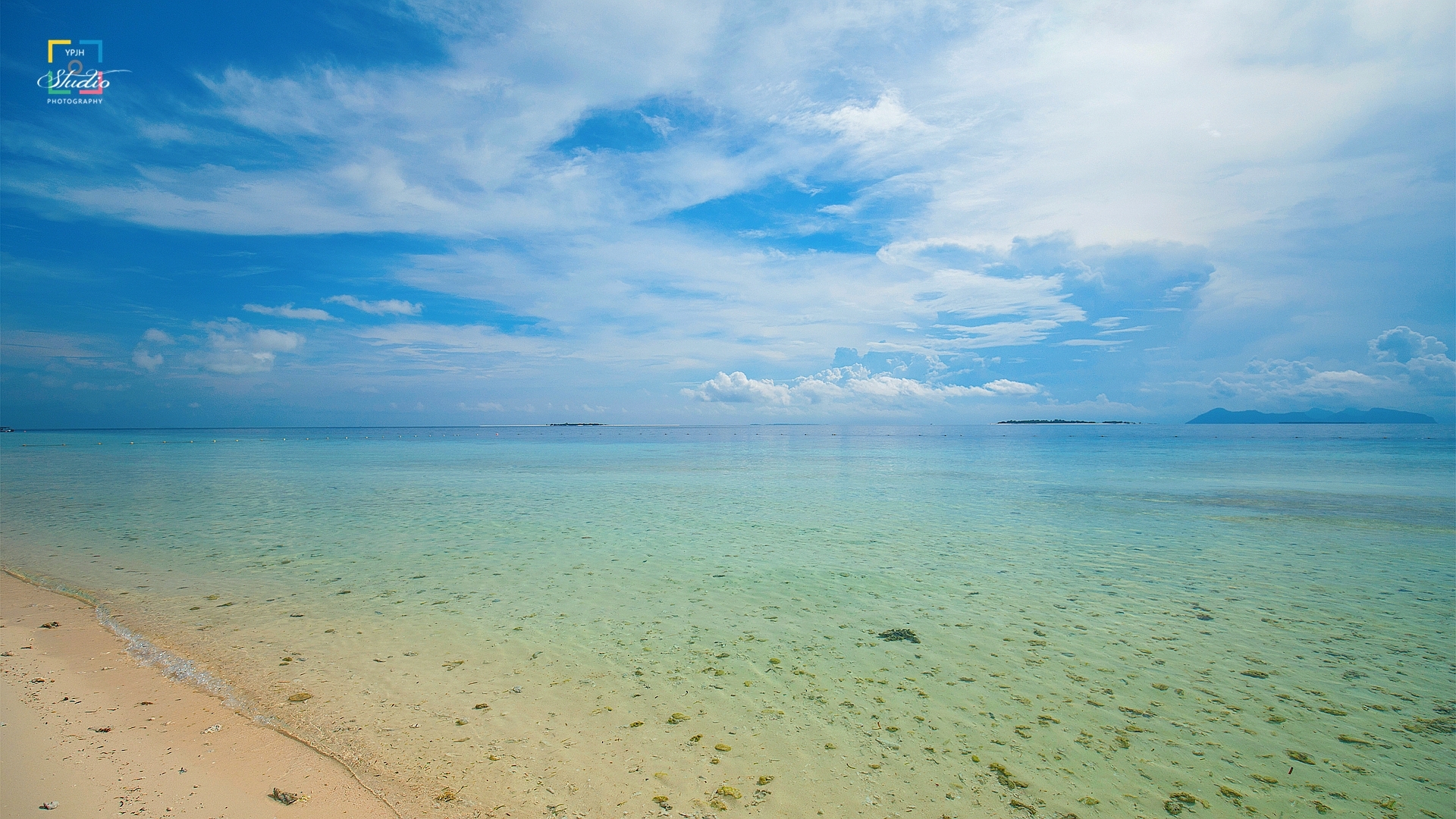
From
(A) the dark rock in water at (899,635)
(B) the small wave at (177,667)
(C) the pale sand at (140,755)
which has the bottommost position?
(A) the dark rock in water at (899,635)

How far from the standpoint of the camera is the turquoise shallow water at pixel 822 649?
17.3 feet

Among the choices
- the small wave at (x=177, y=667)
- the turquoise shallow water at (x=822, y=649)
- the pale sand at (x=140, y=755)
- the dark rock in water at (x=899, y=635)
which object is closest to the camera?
the pale sand at (x=140, y=755)

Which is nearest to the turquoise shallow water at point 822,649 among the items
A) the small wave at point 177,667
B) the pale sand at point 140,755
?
the small wave at point 177,667

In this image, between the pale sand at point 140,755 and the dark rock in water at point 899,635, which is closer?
the pale sand at point 140,755

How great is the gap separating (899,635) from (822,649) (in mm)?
1318

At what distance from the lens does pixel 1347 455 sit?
57.0 metres

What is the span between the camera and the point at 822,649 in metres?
8.27

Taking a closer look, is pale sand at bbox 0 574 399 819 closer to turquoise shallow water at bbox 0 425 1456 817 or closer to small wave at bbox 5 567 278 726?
small wave at bbox 5 567 278 726

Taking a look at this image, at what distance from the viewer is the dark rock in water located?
866cm

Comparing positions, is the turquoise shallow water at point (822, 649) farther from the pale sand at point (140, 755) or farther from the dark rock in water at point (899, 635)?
the pale sand at point (140, 755)

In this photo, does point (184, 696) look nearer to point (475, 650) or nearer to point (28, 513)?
point (475, 650)

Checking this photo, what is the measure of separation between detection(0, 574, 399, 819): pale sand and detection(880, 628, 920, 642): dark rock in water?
6.29 m

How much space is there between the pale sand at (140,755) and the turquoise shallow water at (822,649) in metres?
0.35

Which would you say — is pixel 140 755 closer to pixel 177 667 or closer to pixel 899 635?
pixel 177 667
